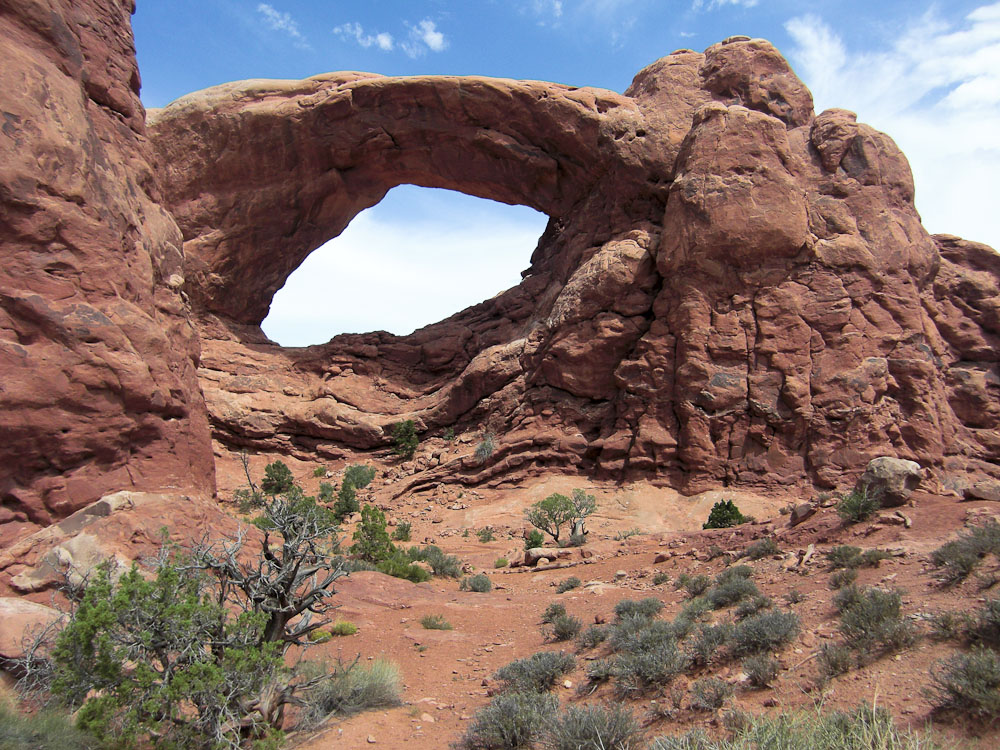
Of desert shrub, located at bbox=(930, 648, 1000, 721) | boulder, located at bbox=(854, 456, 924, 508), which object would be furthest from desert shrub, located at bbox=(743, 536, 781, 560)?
desert shrub, located at bbox=(930, 648, 1000, 721)

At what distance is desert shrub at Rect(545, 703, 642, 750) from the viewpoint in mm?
4758

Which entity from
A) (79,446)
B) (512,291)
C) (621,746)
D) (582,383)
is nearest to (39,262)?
(79,446)

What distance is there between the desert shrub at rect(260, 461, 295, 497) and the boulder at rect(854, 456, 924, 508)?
18.4 m

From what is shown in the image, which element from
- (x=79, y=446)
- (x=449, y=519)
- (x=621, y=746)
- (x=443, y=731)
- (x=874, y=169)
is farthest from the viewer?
(x=874, y=169)

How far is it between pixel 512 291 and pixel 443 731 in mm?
24995

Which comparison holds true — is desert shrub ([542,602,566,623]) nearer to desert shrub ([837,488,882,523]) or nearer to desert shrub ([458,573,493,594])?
desert shrub ([458,573,493,594])

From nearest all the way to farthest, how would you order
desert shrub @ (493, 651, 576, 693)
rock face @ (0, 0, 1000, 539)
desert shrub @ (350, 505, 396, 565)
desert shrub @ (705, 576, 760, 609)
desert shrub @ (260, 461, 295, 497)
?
desert shrub @ (493, 651, 576, 693) → desert shrub @ (705, 576, 760, 609) → desert shrub @ (350, 505, 396, 565) → rock face @ (0, 0, 1000, 539) → desert shrub @ (260, 461, 295, 497)

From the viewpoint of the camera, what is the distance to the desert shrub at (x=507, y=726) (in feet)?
17.4

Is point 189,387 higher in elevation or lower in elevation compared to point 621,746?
higher

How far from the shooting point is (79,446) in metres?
8.09

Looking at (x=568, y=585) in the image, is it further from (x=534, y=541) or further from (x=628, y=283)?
(x=628, y=283)

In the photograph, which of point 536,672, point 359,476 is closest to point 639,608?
point 536,672

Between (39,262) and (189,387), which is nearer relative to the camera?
(39,262)

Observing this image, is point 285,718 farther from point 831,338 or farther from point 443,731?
point 831,338
